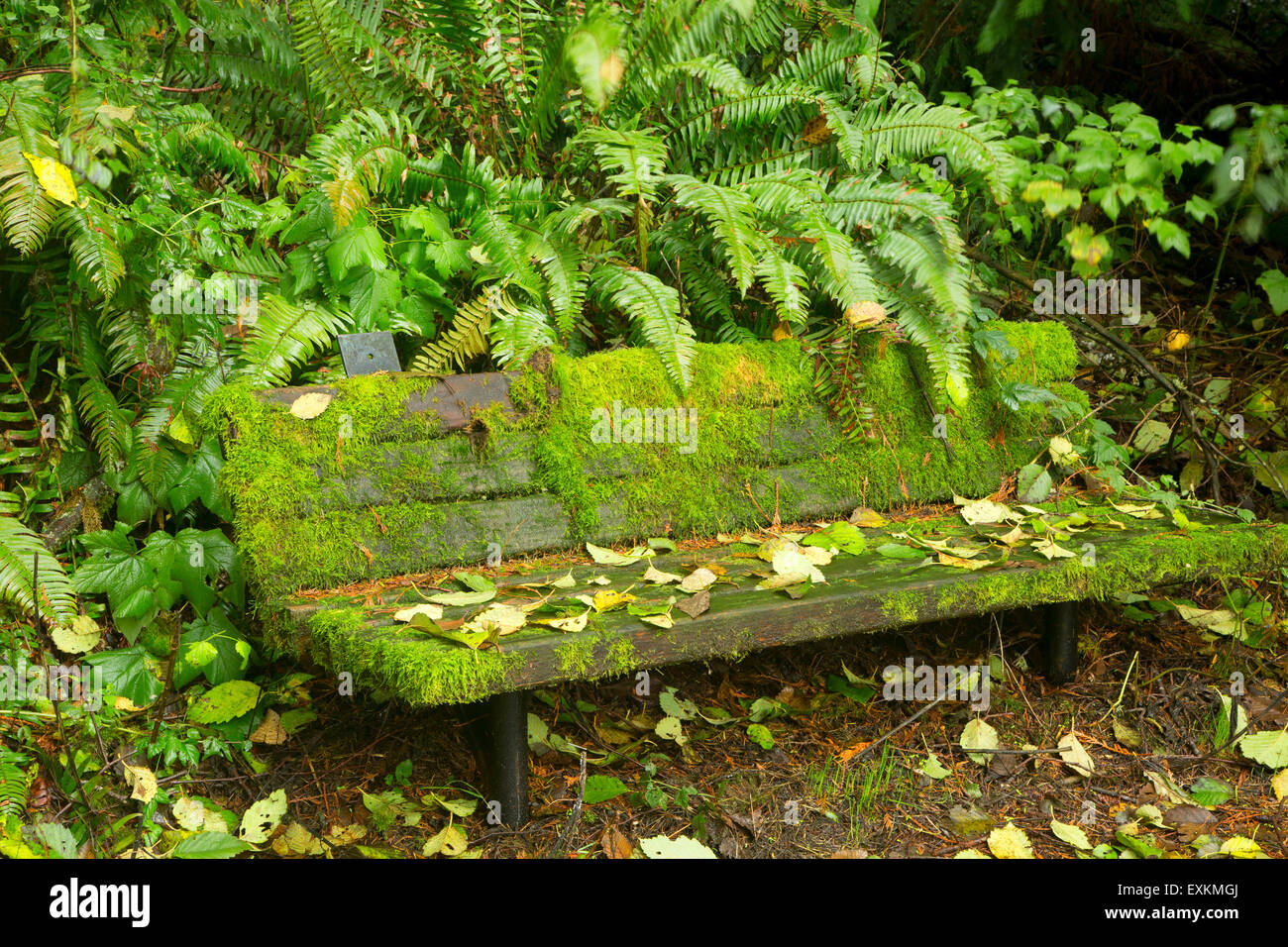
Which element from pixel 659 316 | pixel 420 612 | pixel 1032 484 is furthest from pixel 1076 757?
pixel 420 612

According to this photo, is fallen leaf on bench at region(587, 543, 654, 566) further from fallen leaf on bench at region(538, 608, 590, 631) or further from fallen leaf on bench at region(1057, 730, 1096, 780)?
fallen leaf on bench at region(1057, 730, 1096, 780)

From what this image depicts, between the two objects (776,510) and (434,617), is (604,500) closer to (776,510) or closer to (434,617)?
(776,510)

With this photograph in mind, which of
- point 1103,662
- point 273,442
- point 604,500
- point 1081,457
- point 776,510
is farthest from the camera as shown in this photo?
point 1081,457

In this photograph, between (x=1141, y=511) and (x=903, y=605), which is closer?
(x=903, y=605)

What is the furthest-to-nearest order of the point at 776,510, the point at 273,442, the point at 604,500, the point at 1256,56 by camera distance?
the point at 1256,56
the point at 776,510
the point at 604,500
the point at 273,442

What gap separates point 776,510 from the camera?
3.22 m

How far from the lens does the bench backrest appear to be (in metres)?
2.55

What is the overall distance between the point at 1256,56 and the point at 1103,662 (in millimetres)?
3722

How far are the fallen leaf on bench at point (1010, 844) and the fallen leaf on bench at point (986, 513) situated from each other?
1.04 meters

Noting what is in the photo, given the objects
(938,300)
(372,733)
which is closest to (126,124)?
(372,733)

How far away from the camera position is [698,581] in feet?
8.14

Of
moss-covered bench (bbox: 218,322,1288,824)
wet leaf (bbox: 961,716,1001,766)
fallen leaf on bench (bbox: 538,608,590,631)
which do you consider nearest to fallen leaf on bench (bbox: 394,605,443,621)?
moss-covered bench (bbox: 218,322,1288,824)

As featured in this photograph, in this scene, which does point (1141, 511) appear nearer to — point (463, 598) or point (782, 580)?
point (782, 580)

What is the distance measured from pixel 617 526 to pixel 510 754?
34.0 inches
